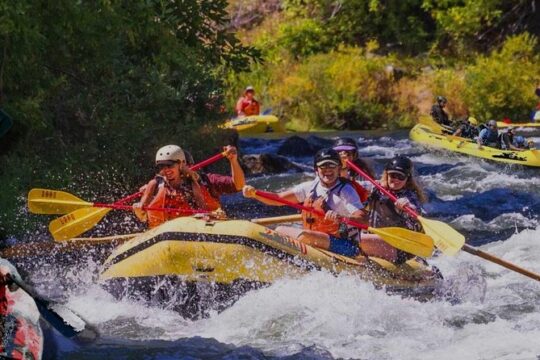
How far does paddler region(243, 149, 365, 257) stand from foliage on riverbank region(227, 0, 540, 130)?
1103 centimetres

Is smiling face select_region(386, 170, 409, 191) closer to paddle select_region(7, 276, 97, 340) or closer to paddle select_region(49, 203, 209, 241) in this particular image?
paddle select_region(49, 203, 209, 241)

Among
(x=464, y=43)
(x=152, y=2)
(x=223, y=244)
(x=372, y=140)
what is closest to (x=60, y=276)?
(x=223, y=244)

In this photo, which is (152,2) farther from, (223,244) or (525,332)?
(525,332)

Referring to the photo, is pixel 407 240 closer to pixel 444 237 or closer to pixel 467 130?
pixel 444 237

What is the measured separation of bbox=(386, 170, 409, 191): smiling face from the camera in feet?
25.0

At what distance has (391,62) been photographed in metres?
24.3

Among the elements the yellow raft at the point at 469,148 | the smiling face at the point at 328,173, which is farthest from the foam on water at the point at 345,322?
the yellow raft at the point at 469,148

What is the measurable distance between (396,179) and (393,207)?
28 cm

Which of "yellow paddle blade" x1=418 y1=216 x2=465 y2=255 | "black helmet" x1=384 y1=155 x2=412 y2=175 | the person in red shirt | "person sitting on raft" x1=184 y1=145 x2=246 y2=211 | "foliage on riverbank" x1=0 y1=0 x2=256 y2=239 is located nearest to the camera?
"yellow paddle blade" x1=418 y1=216 x2=465 y2=255

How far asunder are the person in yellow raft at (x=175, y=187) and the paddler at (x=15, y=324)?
2.97 m

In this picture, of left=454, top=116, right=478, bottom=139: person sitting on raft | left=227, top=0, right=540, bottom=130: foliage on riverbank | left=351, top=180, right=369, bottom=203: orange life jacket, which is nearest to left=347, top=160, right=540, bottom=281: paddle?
left=351, top=180, right=369, bottom=203: orange life jacket

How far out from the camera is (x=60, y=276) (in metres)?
8.16

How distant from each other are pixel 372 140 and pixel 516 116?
4213 mm

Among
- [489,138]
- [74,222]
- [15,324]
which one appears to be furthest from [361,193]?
[489,138]
